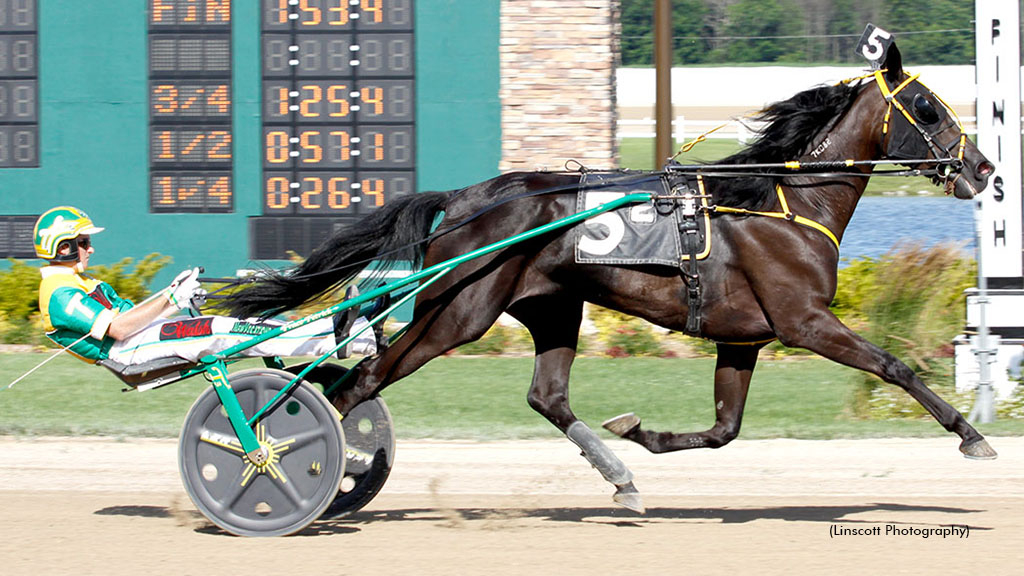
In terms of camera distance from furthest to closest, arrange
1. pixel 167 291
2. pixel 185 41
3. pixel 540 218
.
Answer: pixel 185 41 → pixel 540 218 → pixel 167 291

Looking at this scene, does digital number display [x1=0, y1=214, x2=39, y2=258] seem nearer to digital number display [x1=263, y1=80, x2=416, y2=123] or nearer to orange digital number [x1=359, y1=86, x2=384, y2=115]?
digital number display [x1=263, y1=80, x2=416, y2=123]

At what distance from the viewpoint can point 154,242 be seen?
11.6m

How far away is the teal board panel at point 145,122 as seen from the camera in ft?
37.4

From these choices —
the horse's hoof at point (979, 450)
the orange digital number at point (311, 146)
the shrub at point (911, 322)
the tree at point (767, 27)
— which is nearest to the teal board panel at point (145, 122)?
the orange digital number at point (311, 146)

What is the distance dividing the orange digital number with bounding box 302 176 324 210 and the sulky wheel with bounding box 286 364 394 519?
5320 millimetres

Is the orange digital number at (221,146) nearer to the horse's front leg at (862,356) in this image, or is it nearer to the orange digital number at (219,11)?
the orange digital number at (219,11)

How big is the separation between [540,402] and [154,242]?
6.36m

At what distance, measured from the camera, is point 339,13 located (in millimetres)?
11195

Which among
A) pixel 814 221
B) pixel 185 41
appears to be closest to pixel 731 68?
pixel 185 41

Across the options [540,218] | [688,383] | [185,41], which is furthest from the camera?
[185,41]

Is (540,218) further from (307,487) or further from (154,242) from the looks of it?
(154,242)

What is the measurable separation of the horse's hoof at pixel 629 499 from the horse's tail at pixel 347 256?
137cm

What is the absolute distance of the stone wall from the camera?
11297 mm

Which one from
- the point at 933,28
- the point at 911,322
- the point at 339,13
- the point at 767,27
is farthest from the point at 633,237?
the point at 767,27
